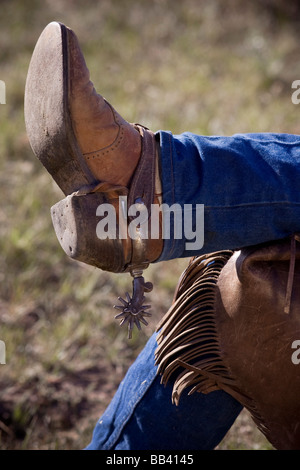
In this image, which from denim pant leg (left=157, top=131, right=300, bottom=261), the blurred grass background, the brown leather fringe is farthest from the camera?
the blurred grass background

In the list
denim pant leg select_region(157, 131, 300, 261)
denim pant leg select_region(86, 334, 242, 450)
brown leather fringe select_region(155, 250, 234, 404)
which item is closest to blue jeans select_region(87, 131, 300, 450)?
denim pant leg select_region(157, 131, 300, 261)

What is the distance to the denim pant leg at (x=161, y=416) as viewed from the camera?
1.42 metres

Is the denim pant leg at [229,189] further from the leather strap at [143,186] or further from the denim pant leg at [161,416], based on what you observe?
the denim pant leg at [161,416]

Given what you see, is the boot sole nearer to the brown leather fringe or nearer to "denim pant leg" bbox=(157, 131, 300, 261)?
"denim pant leg" bbox=(157, 131, 300, 261)

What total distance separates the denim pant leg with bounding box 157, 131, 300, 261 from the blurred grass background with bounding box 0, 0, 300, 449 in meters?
0.84

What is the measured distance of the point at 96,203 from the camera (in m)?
1.23

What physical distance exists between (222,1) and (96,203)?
13.5 feet

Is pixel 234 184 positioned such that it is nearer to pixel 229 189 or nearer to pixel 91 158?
pixel 229 189

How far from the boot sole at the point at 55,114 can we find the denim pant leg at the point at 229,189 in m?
0.18

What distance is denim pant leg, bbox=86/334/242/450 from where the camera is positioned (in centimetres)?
142

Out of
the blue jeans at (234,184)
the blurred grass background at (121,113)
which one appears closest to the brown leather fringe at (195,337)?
the blue jeans at (234,184)

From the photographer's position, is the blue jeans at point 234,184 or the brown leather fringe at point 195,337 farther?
the brown leather fringe at point 195,337

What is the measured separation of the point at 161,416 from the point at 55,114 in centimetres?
72

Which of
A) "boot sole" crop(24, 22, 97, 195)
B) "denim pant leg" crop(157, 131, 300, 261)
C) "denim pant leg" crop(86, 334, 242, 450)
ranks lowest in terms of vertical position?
"denim pant leg" crop(86, 334, 242, 450)
